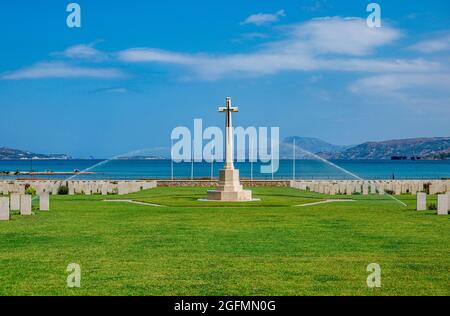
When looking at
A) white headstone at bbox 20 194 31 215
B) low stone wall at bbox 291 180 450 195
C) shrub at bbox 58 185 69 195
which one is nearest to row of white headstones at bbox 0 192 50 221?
white headstone at bbox 20 194 31 215

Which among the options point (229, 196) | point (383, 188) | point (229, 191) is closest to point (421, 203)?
point (229, 196)

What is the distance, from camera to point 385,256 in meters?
13.9

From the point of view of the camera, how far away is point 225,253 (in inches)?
561

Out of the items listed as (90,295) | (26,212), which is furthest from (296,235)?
(26,212)

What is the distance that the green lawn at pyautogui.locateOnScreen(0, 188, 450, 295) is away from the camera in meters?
10.6

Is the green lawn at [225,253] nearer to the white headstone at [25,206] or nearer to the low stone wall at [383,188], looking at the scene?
the white headstone at [25,206]

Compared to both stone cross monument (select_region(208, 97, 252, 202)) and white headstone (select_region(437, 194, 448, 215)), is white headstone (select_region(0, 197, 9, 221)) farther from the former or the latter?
white headstone (select_region(437, 194, 448, 215))

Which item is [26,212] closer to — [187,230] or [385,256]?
[187,230]

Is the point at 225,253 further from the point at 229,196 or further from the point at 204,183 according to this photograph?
the point at 204,183

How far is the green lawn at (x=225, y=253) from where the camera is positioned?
10.6 metres

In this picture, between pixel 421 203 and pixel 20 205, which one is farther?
pixel 421 203

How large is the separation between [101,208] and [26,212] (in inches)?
186

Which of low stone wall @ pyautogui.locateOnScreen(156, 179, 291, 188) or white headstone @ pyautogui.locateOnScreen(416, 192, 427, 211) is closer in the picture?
white headstone @ pyautogui.locateOnScreen(416, 192, 427, 211)

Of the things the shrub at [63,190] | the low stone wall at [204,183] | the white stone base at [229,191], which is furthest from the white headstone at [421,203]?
the low stone wall at [204,183]
